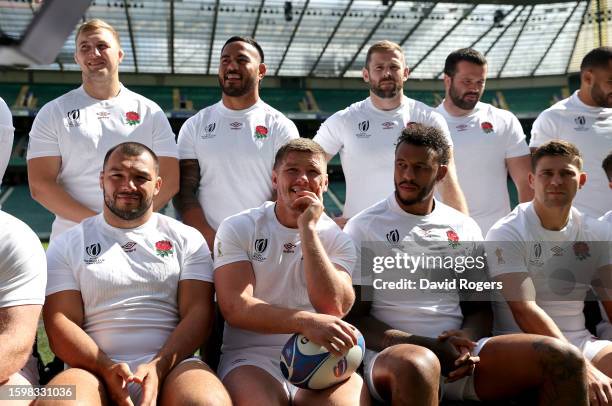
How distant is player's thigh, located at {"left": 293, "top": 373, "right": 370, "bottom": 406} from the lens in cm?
309

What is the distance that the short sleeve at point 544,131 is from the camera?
5305 millimetres

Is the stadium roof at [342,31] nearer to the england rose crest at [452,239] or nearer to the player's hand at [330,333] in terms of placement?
the england rose crest at [452,239]

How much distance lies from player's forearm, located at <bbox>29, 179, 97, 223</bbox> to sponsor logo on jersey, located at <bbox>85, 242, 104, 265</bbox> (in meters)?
0.84

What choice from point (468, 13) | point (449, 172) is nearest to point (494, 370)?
point (449, 172)

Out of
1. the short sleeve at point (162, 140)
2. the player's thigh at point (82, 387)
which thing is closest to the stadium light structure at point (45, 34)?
the player's thigh at point (82, 387)

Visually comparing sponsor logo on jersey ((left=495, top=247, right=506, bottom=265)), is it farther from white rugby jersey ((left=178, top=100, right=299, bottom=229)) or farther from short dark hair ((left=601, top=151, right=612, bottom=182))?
white rugby jersey ((left=178, top=100, right=299, bottom=229))

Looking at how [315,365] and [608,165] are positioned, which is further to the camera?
[608,165]

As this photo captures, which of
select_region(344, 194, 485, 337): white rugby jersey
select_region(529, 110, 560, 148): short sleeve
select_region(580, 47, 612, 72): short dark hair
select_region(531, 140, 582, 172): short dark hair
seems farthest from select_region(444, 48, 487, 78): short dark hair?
select_region(344, 194, 485, 337): white rugby jersey

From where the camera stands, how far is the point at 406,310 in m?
A: 3.72

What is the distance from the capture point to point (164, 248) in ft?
11.8

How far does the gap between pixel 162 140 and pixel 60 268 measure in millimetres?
1462

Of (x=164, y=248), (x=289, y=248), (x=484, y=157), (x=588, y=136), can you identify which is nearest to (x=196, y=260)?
(x=164, y=248)

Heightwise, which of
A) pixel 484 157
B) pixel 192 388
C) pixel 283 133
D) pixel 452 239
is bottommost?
pixel 192 388

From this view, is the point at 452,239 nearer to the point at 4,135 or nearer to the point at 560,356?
the point at 560,356
